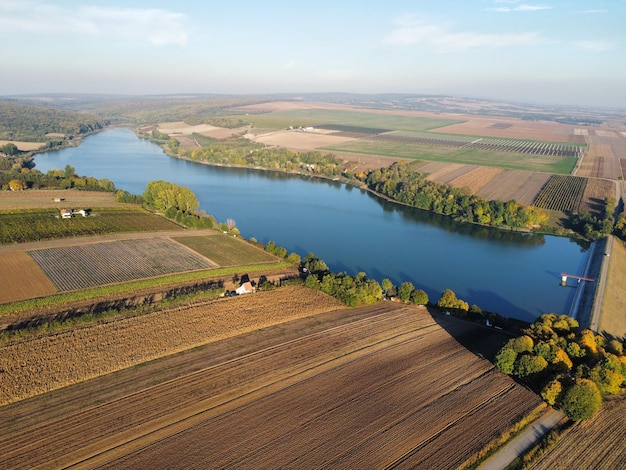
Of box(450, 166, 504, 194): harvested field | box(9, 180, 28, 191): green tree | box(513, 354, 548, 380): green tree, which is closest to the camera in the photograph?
box(513, 354, 548, 380): green tree

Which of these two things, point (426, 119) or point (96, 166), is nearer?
point (96, 166)

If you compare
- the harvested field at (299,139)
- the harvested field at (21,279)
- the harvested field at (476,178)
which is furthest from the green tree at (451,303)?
the harvested field at (299,139)

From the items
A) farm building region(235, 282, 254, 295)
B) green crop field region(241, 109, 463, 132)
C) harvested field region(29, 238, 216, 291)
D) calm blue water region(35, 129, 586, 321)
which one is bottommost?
calm blue water region(35, 129, 586, 321)

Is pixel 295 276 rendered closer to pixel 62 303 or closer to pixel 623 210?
pixel 62 303

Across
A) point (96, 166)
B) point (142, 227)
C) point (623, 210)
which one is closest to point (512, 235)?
point (623, 210)

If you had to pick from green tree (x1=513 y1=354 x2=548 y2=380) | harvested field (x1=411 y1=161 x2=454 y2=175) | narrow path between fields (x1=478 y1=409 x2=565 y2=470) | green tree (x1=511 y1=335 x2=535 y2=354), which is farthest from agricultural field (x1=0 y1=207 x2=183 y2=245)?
harvested field (x1=411 y1=161 x2=454 y2=175)

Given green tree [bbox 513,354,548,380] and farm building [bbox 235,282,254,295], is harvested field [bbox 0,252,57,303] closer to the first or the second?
farm building [bbox 235,282,254,295]

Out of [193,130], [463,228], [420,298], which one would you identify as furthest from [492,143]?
[420,298]
